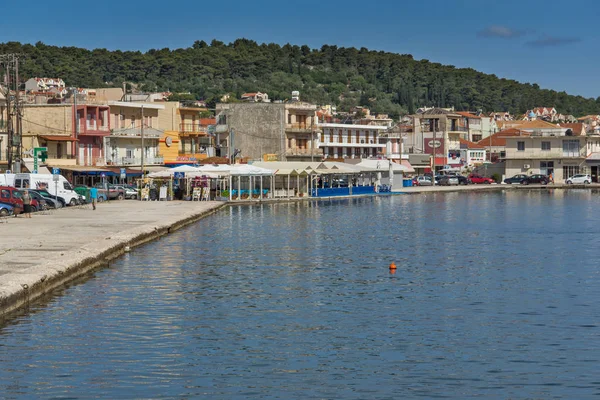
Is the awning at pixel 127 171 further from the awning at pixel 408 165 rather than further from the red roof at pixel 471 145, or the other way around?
the red roof at pixel 471 145

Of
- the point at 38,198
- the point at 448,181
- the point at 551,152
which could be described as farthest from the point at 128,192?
the point at 551,152

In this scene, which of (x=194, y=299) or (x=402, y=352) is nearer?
(x=402, y=352)

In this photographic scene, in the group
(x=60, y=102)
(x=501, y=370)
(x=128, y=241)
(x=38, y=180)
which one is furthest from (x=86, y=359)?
(x=60, y=102)

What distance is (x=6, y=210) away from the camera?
5375 centimetres

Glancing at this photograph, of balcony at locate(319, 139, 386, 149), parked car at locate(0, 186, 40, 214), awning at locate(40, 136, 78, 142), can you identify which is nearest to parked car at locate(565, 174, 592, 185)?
balcony at locate(319, 139, 386, 149)

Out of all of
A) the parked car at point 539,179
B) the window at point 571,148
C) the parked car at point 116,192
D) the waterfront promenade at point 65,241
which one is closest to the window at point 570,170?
the window at point 571,148

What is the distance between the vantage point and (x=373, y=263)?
36156mm

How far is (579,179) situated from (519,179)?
25.8ft

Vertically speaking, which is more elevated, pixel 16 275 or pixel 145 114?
pixel 145 114

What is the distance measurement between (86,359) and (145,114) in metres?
97.4

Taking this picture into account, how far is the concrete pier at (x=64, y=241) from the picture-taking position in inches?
999

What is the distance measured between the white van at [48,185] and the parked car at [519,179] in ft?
264

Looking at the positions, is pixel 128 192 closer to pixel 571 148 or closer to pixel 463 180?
pixel 463 180

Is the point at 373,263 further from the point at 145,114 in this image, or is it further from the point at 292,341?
the point at 145,114
